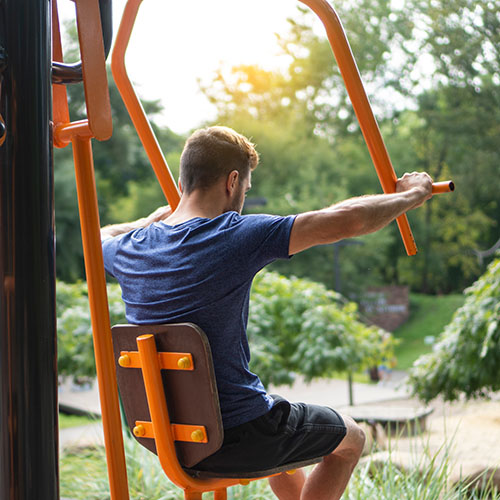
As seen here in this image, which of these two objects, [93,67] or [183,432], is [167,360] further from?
[93,67]

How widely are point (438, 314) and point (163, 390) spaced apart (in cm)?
1381

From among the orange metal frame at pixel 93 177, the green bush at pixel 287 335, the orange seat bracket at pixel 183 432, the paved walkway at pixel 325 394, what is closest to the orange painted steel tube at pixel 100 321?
the orange metal frame at pixel 93 177

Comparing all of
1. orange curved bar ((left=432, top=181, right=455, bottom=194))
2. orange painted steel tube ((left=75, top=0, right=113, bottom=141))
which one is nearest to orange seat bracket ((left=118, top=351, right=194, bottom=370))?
orange painted steel tube ((left=75, top=0, right=113, bottom=141))

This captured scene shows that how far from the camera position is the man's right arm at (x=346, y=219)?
1.31 metres

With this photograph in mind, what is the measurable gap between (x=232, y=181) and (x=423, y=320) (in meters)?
13.8

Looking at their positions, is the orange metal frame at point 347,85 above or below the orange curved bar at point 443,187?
above

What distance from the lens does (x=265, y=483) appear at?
273cm

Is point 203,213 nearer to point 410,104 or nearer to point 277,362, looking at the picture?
point 277,362

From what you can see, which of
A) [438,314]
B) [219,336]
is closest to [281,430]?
[219,336]

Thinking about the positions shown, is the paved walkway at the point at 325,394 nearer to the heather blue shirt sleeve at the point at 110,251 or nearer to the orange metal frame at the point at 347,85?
the heather blue shirt sleeve at the point at 110,251

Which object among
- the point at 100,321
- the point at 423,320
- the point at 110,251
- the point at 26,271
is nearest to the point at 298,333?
the point at 110,251

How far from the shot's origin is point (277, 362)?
439cm

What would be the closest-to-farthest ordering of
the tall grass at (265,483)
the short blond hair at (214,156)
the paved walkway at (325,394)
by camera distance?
the short blond hair at (214,156) → the tall grass at (265,483) → the paved walkway at (325,394)

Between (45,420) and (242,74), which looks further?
(242,74)
